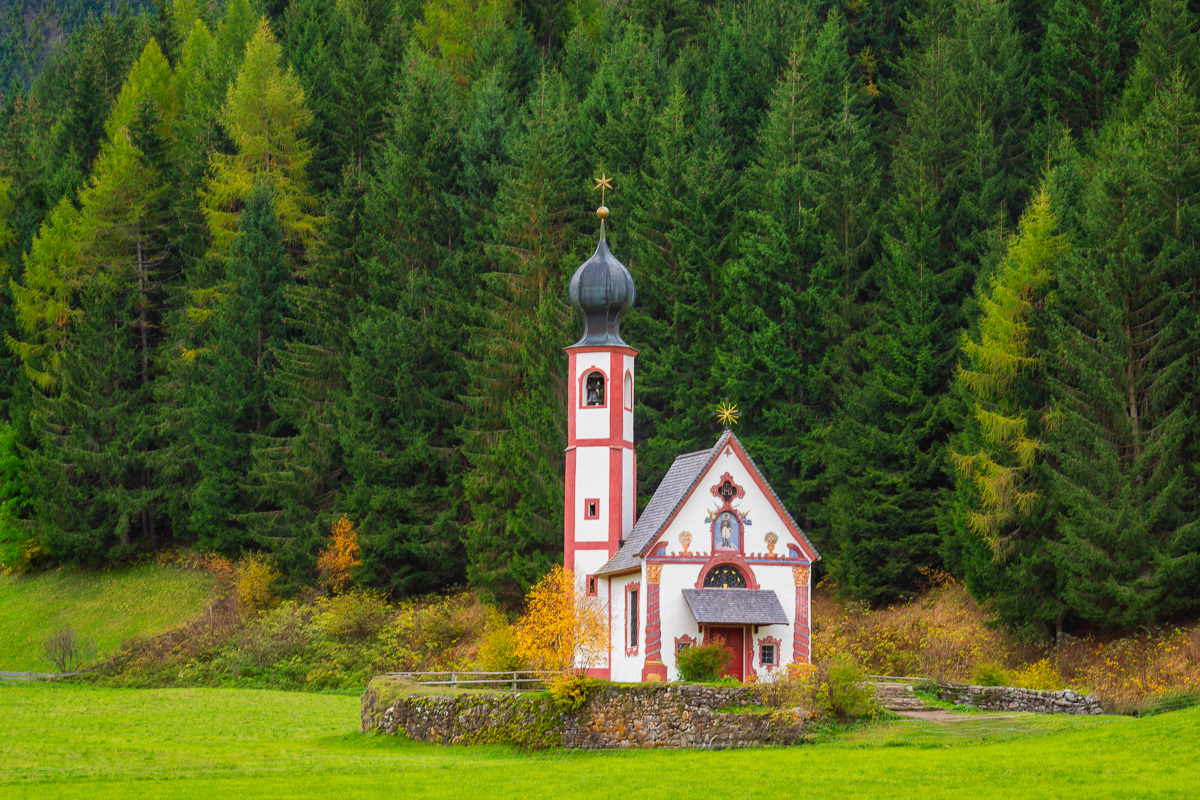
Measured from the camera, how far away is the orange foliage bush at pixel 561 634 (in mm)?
34906

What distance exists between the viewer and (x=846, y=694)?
27281 mm

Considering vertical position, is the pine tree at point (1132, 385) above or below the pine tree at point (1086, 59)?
below

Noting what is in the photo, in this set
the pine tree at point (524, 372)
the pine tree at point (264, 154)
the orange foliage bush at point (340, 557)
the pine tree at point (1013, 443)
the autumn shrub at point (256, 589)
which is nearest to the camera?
the pine tree at point (1013, 443)

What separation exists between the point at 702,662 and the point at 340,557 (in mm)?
22369

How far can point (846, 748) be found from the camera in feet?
81.9

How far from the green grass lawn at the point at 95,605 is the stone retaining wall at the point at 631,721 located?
28894 mm

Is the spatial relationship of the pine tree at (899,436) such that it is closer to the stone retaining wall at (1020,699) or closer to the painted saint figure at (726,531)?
the painted saint figure at (726,531)

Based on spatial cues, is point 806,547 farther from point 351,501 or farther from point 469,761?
point 351,501

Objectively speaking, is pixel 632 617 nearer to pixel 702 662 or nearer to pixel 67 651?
pixel 702 662

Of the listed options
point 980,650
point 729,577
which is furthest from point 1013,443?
point 729,577

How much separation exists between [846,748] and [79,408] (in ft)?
147

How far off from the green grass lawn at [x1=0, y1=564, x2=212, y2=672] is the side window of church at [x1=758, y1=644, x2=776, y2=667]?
26985mm

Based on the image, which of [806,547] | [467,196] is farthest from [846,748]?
[467,196]

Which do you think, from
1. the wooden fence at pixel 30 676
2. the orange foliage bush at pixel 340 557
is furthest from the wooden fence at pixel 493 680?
the wooden fence at pixel 30 676
